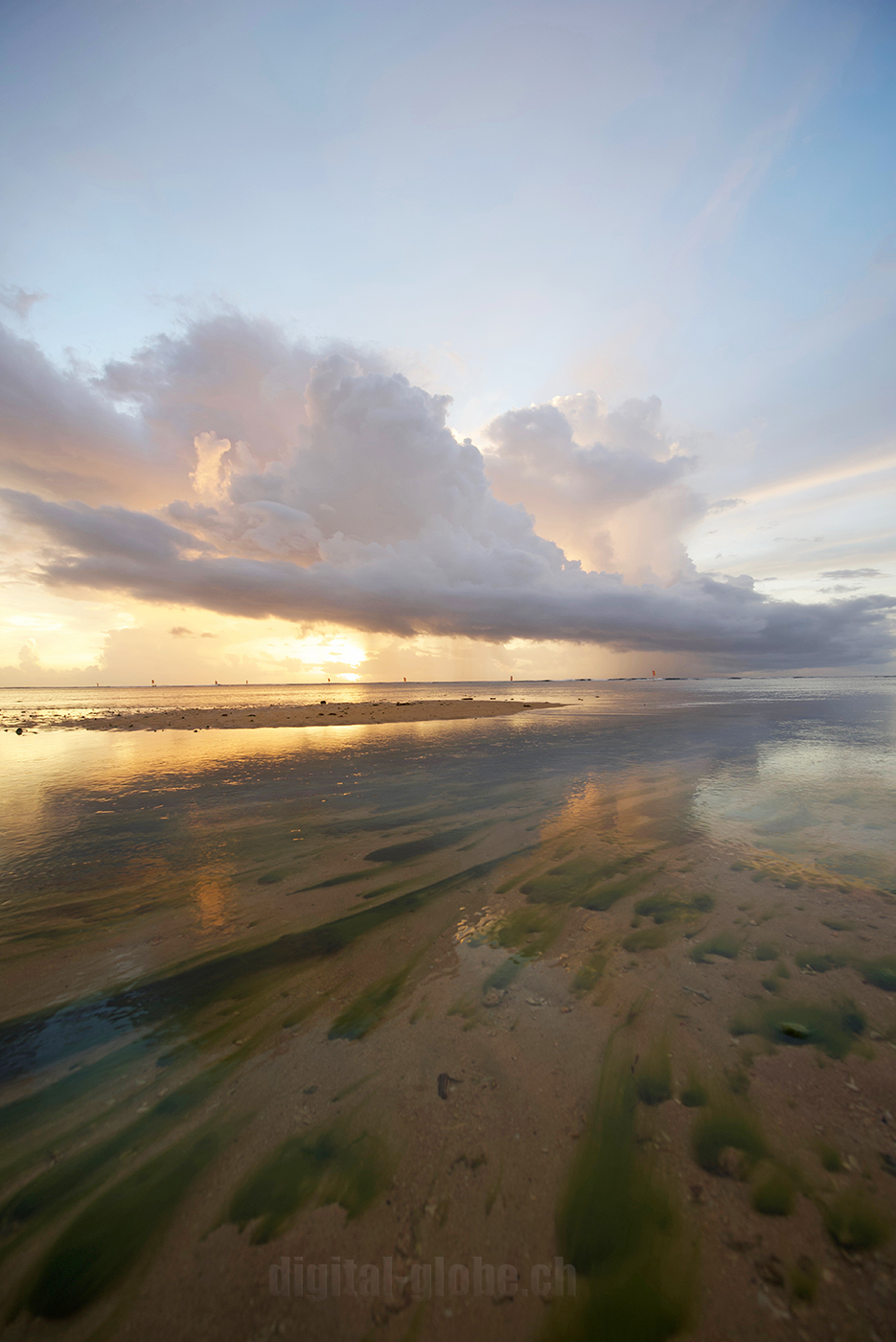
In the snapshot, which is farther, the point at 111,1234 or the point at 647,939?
the point at 647,939

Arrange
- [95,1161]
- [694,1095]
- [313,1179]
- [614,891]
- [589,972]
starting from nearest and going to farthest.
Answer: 1. [313,1179]
2. [95,1161]
3. [694,1095]
4. [589,972]
5. [614,891]

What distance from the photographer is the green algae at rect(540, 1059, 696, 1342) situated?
2.31 metres

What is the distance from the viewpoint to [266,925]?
20.0ft

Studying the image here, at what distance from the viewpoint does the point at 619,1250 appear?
2.58 m

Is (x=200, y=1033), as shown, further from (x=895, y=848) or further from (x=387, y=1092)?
(x=895, y=848)

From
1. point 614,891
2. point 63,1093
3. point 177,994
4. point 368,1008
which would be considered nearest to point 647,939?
point 614,891

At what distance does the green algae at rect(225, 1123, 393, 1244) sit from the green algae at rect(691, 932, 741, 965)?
3.79m

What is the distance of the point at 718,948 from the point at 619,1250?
11.5 feet

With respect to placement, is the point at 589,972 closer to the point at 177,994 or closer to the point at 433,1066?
the point at 433,1066

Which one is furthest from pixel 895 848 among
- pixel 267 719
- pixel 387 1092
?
pixel 267 719

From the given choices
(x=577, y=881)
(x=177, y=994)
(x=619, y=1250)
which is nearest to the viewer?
(x=619, y=1250)

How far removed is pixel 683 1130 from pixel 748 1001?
1.77m

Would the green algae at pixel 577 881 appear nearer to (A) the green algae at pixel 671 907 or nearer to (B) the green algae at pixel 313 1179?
(A) the green algae at pixel 671 907

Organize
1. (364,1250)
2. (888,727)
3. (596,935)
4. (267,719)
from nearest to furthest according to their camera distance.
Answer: (364,1250) → (596,935) → (888,727) → (267,719)
